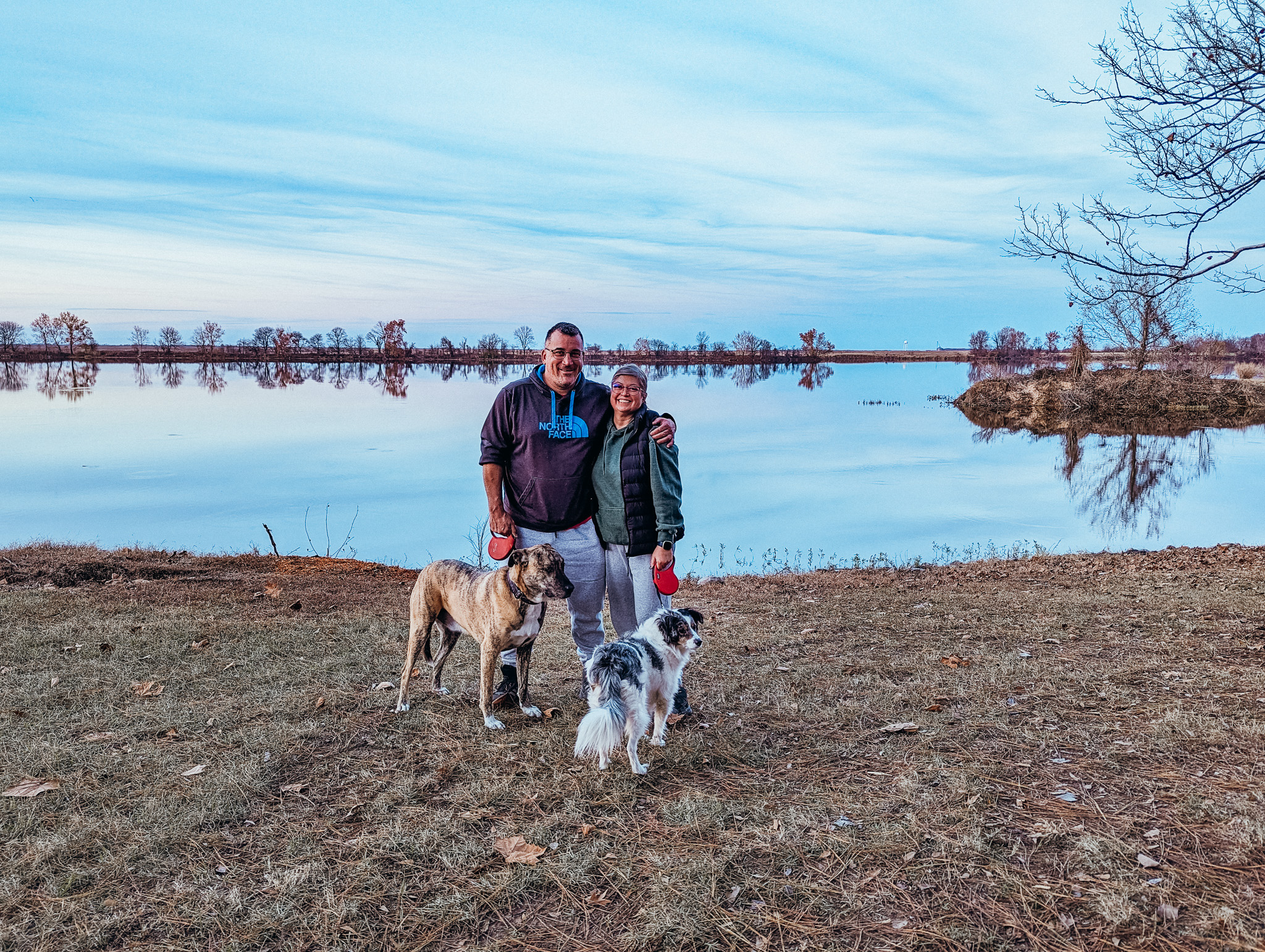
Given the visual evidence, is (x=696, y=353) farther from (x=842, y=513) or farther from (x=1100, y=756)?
(x=1100, y=756)

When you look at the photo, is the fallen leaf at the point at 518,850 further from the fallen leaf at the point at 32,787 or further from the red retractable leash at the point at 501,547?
the fallen leaf at the point at 32,787

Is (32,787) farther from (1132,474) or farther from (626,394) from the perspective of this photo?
(1132,474)

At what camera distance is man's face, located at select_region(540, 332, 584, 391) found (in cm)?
537

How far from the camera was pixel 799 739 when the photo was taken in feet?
16.8

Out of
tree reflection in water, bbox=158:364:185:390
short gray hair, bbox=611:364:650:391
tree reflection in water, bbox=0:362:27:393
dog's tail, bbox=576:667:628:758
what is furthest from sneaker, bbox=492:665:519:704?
tree reflection in water, bbox=158:364:185:390

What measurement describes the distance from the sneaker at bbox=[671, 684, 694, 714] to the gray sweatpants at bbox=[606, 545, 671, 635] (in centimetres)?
57

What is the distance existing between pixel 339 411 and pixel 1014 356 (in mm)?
84880

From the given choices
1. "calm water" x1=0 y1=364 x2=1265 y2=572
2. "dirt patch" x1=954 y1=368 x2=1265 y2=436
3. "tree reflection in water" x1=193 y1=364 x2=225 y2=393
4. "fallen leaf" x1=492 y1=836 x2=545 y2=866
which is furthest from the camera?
"tree reflection in water" x1=193 y1=364 x2=225 y2=393

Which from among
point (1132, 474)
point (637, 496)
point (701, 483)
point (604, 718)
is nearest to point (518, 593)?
point (637, 496)

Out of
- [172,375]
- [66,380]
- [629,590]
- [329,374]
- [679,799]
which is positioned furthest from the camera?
[329,374]

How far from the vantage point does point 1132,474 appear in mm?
25016

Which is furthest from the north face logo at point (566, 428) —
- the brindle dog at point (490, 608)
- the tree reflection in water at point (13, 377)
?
the tree reflection in water at point (13, 377)

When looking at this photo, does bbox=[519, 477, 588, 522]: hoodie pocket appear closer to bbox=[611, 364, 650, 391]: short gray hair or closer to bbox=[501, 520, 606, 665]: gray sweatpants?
bbox=[501, 520, 606, 665]: gray sweatpants

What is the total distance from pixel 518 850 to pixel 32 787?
3.01 m
